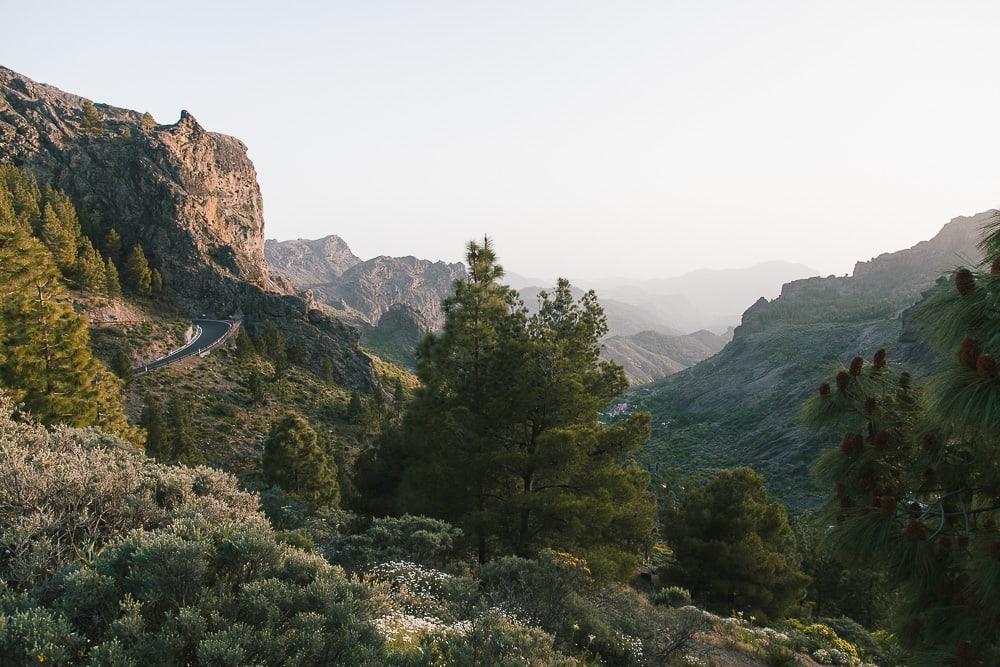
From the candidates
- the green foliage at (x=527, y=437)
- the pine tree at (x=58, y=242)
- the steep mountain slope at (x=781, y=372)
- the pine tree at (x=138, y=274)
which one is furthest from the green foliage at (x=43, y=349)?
the pine tree at (x=138, y=274)

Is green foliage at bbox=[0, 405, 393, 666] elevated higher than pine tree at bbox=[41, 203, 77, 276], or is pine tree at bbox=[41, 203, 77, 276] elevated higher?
pine tree at bbox=[41, 203, 77, 276]

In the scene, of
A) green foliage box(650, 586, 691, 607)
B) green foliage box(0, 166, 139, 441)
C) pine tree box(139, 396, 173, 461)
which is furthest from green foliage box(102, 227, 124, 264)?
green foliage box(650, 586, 691, 607)

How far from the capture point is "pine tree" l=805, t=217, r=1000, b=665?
391 centimetres

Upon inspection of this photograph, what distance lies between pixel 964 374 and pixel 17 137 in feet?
385

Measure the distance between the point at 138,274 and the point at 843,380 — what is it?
80955 mm

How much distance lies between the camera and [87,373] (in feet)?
69.9

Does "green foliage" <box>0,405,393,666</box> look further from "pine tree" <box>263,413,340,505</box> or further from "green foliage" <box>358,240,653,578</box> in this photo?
"pine tree" <box>263,413,340,505</box>

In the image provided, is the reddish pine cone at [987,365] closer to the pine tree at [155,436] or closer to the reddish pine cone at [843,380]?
the reddish pine cone at [843,380]

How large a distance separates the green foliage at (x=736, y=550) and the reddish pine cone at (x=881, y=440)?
1701 cm

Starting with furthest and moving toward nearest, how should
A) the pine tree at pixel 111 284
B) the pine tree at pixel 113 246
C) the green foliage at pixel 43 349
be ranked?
the pine tree at pixel 113 246 → the pine tree at pixel 111 284 → the green foliage at pixel 43 349

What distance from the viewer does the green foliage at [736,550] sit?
19.7 m

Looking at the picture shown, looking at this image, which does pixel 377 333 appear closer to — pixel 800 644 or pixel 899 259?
pixel 800 644

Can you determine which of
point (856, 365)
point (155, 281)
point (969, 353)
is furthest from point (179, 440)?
point (155, 281)

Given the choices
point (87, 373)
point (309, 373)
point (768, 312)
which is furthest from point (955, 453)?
point (768, 312)
